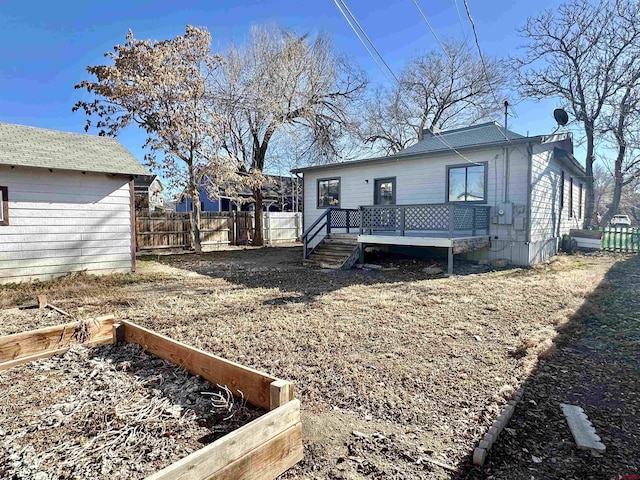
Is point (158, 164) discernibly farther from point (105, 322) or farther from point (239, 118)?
point (105, 322)

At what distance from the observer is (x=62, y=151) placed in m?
9.16

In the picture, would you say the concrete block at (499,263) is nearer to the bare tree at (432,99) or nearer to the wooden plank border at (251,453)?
the wooden plank border at (251,453)

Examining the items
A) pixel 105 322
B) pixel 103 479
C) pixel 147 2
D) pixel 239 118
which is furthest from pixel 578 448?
pixel 239 118

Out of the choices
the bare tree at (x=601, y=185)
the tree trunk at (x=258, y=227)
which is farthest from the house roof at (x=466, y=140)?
the bare tree at (x=601, y=185)

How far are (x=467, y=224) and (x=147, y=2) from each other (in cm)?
1132

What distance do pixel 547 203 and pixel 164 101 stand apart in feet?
43.3

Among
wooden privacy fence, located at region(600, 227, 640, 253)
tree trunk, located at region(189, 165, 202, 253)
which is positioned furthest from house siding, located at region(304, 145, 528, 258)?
wooden privacy fence, located at region(600, 227, 640, 253)

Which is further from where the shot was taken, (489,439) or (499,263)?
(499,263)

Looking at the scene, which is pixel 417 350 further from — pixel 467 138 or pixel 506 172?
pixel 467 138

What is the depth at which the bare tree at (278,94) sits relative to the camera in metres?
16.1

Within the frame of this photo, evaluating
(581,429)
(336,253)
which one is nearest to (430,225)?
(336,253)

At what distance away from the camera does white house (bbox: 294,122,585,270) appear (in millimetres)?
9961

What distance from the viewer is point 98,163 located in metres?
9.21

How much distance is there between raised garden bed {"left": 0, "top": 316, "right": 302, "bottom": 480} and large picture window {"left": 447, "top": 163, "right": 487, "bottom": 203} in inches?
397
